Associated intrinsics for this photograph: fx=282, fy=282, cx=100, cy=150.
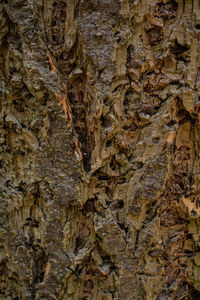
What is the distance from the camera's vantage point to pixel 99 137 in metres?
0.90

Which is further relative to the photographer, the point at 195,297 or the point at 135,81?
the point at 195,297

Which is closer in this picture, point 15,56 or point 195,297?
point 15,56

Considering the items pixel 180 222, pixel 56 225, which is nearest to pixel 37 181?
pixel 56 225

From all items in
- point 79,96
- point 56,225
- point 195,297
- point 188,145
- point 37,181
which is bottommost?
point 195,297

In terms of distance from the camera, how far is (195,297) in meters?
1.00

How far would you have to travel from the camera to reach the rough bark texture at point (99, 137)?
0.87m

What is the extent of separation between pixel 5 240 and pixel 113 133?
1.72 ft

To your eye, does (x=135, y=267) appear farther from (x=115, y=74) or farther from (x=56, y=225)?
(x=115, y=74)

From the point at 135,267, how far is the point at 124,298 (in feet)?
0.35

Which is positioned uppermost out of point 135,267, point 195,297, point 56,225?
point 56,225

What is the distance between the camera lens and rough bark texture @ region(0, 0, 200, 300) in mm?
875

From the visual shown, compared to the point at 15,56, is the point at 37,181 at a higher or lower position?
lower

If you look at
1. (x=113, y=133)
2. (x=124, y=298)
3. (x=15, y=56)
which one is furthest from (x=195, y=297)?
(x=15, y=56)

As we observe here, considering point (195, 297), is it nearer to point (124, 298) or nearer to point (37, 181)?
point (124, 298)
